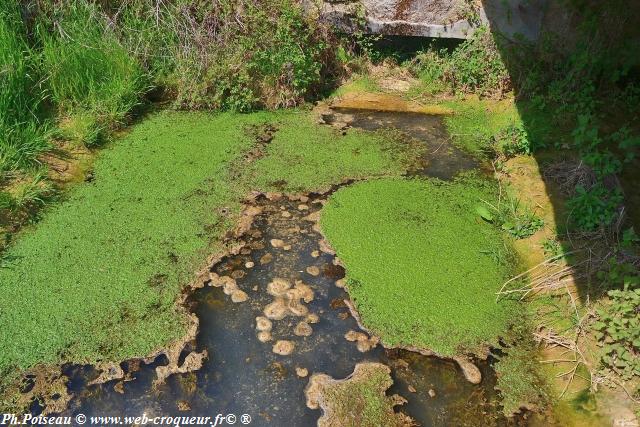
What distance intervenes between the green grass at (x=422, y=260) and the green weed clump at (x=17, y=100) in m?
2.14

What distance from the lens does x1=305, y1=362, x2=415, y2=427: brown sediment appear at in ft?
7.85

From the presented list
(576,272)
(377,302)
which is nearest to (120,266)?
(377,302)

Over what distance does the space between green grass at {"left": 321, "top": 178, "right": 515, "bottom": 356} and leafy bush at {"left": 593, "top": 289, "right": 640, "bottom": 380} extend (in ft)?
1.54

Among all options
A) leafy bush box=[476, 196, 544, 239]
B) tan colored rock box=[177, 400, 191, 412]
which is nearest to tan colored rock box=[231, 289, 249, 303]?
tan colored rock box=[177, 400, 191, 412]

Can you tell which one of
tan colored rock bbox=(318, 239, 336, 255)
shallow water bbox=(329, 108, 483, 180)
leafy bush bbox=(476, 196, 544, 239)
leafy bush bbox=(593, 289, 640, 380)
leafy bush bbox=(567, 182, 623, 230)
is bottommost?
tan colored rock bbox=(318, 239, 336, 255)

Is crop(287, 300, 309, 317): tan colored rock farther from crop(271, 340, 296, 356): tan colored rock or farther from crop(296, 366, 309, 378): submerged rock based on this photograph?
crop(296, 366, 309, 378): submerged rock

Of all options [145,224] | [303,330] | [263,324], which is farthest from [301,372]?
[145,224]

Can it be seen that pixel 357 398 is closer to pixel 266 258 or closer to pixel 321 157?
pixel 266 258

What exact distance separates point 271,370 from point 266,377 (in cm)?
5

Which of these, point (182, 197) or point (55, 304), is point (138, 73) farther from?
point (55, 304)

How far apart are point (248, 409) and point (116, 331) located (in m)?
0.82

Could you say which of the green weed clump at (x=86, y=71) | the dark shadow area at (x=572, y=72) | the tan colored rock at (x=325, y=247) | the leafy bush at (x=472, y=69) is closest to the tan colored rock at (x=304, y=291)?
the tan colored rock at (x=325, y=247)

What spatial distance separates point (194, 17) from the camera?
16.1 feet

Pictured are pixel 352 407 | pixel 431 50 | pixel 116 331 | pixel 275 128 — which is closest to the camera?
pixel 352 407
